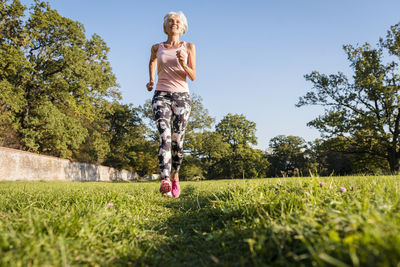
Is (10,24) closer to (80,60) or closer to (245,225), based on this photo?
(80,60)

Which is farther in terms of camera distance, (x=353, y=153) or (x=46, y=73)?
(x=353, y=153)

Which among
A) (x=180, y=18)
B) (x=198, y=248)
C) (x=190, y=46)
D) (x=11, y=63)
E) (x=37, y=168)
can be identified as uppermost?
(x=11, y=63)

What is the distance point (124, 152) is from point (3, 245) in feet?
143

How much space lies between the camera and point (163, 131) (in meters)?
3.88

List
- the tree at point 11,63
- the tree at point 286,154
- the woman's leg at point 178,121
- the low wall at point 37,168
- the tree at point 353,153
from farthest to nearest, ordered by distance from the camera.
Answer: the tree at point 286,154, the tree at point 353,153, the tree at point 11,63, the low wall at point 37,168, the woman's leg at point 178,121

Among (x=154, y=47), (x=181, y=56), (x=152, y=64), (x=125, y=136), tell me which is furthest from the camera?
(x=125, y=136)

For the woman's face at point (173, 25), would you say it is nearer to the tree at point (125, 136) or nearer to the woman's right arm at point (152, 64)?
the woman's right arm at point (152, 64)

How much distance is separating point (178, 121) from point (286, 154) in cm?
6184

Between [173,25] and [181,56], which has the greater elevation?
[173,25]

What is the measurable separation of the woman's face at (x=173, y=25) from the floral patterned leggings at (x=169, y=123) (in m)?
1.21

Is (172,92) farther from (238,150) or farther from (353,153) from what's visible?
(238,150)

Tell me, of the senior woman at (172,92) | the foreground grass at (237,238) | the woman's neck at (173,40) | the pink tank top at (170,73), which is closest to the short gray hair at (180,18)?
the senior woman at (172,92)

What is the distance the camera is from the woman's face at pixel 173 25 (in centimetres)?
425

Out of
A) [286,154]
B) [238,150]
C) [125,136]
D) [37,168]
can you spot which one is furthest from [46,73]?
[286,154]
